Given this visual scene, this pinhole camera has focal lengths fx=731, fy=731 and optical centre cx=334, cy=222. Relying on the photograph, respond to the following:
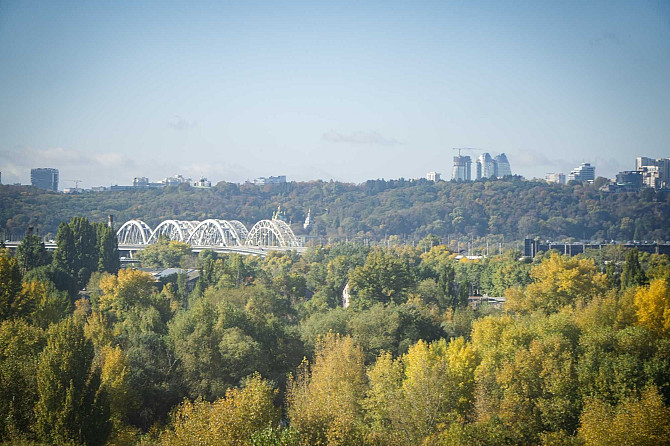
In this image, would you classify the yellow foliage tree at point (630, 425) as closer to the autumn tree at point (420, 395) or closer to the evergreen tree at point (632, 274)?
the autumn tree at point (420, 395)

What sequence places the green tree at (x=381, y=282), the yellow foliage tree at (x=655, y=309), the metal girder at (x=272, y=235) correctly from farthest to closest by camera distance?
the metal girder at (x=272, y=235) → the green tree at (x=381, y=282) → the yellow foliage tree at (x=655, y=309)

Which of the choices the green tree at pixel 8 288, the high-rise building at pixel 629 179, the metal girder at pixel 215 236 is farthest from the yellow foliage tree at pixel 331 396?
the high-rise building at pixel 629 179

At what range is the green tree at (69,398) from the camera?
23.2 metres

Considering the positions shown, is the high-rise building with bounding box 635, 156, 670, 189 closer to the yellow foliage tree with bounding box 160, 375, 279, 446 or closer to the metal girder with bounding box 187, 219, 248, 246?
the metal girder with bounding box 187, 219, 248, 246

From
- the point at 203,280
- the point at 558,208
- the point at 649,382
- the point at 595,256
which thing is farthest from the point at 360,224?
the point at 649,382

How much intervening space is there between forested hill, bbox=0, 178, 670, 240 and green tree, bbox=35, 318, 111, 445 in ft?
345

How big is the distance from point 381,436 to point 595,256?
211 ft

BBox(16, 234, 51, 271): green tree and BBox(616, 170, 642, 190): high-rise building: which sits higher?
BBox(616, 170, 642, 190): high-rise building

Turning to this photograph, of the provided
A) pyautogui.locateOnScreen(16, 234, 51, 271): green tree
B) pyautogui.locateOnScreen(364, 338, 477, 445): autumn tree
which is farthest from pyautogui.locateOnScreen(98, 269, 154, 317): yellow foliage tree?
pyautogui.locateOnScreen(364, 338, 477, 445): autumn tree

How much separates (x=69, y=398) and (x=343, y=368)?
36.0ft

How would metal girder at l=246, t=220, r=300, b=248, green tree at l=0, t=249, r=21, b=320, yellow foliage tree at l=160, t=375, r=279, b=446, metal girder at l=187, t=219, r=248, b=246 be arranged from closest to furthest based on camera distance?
yellow foliage tree at l=160, t=375, r=279, b=446 < green tree at l=0, t=249, r=21, b=320 < metal girder at l=246, t=220, r=300, b=248 < metal girder at l=187, t=219, r=248, b=246

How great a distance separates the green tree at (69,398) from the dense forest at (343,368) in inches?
2.0

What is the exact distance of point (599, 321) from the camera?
117 feet

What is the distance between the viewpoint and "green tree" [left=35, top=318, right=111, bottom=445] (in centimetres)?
2323
